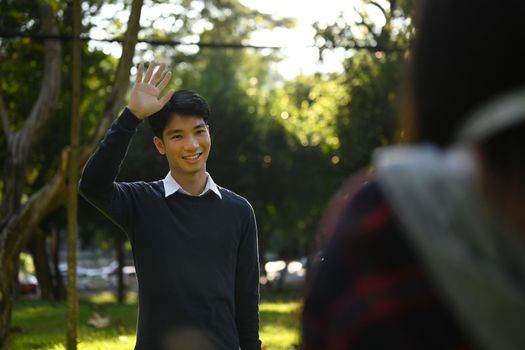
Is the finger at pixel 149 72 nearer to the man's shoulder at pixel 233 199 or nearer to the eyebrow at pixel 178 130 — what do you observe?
the eyebrow at pixel 178 130

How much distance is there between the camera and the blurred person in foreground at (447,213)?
111 cm

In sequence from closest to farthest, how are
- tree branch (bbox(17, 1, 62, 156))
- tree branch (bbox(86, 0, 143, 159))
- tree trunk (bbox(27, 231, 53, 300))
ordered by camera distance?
tree branch (bbox(86, 0, 143, 159)), tree branch (bbox(17, 1, 62, 156)), tree trunk (bbox(27, 231, 53, 300))

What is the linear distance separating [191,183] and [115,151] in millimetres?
527

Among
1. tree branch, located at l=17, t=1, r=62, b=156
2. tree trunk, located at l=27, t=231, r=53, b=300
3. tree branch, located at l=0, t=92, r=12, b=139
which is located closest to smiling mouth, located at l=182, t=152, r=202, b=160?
tree branch, located at l=17, t=1, r=62, b=156

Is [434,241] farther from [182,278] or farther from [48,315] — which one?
[48,315]

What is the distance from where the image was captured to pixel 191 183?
4500 millimetres

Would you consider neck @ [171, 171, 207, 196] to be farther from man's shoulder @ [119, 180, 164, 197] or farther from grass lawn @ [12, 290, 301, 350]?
grass lawn @ [12, 290, 301, 350]

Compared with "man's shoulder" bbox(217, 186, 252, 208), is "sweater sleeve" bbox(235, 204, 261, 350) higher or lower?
lower

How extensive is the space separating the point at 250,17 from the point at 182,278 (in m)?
32.1

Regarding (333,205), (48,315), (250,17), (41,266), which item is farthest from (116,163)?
(250,17)

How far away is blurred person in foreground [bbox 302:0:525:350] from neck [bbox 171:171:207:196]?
3.25 meters

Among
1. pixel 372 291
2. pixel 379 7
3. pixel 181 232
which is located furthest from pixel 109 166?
Result: pixel 379 7

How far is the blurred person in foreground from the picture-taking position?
1109mm

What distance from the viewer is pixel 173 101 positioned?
455cm
